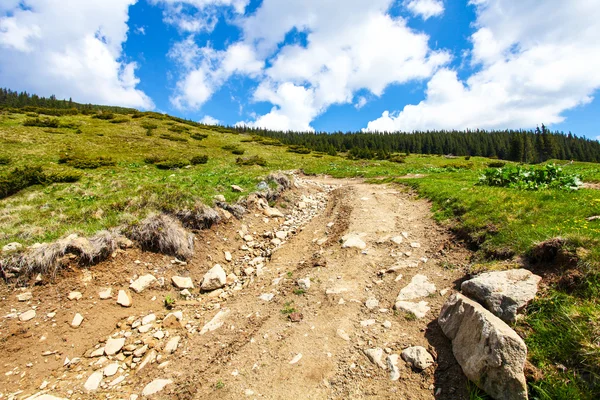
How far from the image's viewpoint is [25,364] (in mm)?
5512

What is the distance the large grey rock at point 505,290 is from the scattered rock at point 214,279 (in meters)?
6.85

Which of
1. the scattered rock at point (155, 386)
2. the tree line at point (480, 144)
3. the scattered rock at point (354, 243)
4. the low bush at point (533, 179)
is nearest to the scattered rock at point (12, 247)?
the scattered rock at point (155, 386)

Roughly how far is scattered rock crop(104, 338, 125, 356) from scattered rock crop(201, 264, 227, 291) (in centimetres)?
249

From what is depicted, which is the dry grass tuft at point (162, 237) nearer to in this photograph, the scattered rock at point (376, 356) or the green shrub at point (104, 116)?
the scattered rock at point (376, 356)

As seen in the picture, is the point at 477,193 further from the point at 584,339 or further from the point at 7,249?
the point at 7,249

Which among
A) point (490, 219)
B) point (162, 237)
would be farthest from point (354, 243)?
point (162, 237)

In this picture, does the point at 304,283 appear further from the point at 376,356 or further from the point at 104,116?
the point at 104,116

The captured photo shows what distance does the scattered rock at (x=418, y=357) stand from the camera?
182 inches

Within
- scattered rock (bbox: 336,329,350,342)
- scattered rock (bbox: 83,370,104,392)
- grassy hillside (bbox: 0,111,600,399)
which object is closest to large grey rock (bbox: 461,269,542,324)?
grassy hillside (bbox: 0,111,600,399)

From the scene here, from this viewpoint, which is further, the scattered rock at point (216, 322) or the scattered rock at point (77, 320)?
the scattered rock at point (216, 322)

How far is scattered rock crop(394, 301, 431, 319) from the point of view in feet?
19.2

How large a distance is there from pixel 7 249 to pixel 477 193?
15.8 meters

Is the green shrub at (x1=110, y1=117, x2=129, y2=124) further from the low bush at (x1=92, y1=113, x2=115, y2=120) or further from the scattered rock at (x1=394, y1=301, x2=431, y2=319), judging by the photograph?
the scattered rock at (x1=394, y1=301, x2=431, y2=319)

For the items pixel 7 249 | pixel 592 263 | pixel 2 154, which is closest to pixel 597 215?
pixel 592 263
